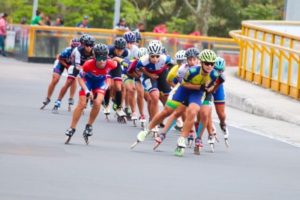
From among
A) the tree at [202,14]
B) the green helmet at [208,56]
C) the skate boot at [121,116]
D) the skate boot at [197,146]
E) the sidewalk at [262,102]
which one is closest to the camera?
the green helmet at [208,56]

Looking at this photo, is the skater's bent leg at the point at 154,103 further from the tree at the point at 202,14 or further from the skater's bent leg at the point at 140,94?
the tree at the point at 202,14

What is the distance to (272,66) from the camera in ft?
107

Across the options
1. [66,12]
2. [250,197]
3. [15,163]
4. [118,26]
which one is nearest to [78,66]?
[15,163]

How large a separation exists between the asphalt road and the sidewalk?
2.91 metres

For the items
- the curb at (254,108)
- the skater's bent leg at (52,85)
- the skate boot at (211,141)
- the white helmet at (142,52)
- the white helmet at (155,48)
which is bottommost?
the curb at (254,108)

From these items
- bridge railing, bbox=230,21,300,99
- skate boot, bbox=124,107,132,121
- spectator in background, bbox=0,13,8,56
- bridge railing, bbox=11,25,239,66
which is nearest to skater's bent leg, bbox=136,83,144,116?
skate boot, bbox=124,107,132,121

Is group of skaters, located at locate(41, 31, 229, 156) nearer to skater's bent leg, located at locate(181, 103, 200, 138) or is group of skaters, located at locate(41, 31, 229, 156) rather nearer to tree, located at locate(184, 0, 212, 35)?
skater's bent leg, located at locate(181, 103, 200, 138)

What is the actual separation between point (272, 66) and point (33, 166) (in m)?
18.1

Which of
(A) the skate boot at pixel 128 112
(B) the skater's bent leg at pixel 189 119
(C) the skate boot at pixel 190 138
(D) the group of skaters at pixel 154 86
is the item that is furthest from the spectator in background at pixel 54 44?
(B) the skater's bent leg at pixel 189 119

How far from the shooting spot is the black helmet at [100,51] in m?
18.6

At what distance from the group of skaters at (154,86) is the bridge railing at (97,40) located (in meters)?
20.5

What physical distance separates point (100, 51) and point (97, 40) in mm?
26687

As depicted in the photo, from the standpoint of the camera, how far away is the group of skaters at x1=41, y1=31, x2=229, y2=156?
18375 millimetres

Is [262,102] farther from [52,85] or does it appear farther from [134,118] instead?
[134,118]
